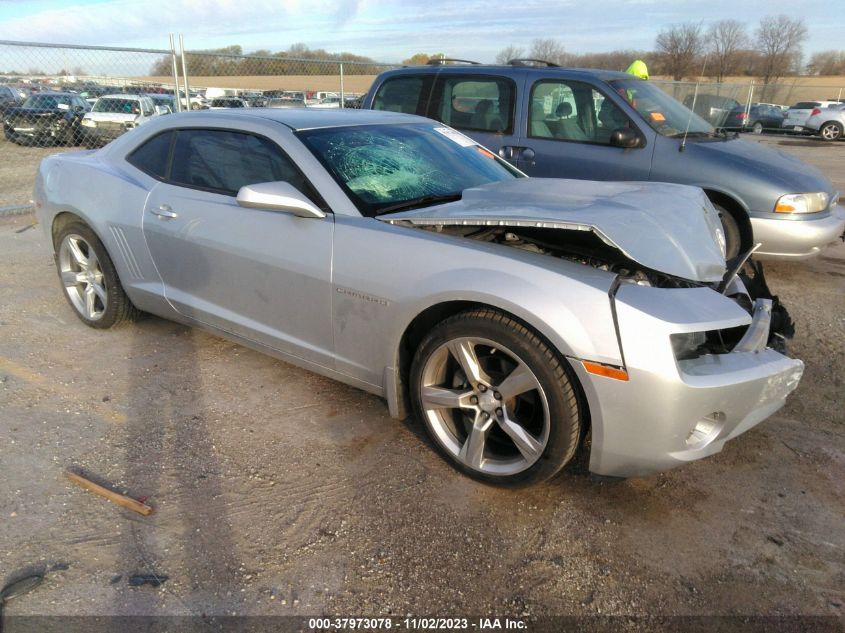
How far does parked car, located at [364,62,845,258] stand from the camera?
5242mm

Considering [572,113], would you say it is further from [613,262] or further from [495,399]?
[495,399]

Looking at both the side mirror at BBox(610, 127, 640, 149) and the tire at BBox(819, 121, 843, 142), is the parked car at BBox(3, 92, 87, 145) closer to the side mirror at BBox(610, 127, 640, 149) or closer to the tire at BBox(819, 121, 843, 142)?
the side mirror at BBox(610, 127, 640, 149)

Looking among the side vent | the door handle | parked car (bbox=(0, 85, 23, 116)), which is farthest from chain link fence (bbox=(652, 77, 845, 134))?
parked car (bbox=(0, 85, 23, 116))

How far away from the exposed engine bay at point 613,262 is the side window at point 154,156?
1.91m

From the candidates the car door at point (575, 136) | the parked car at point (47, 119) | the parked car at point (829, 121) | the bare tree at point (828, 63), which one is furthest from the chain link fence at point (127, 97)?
the bare tree at point (828, 63)

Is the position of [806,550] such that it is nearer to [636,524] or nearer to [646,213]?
[636,524]

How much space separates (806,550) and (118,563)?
2597 mm

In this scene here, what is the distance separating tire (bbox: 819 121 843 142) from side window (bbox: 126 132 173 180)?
2729 centimetres

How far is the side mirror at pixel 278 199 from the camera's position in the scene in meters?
2.86

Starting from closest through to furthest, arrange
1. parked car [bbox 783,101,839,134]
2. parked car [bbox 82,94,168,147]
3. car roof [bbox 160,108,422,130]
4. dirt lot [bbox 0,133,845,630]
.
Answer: dirt lot [bbox 0,133,845,630] → car roof [bbox 160,108,422,130] → parked car [bbox 82,94,168,147] → parked car [bbox 783,101,839,134]

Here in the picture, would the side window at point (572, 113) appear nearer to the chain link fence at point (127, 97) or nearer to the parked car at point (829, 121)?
the chain link fence at point (127, 97)

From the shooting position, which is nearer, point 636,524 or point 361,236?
point 636,524

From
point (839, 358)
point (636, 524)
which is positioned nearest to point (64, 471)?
point (636, 524)

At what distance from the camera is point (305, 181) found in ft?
10.2
